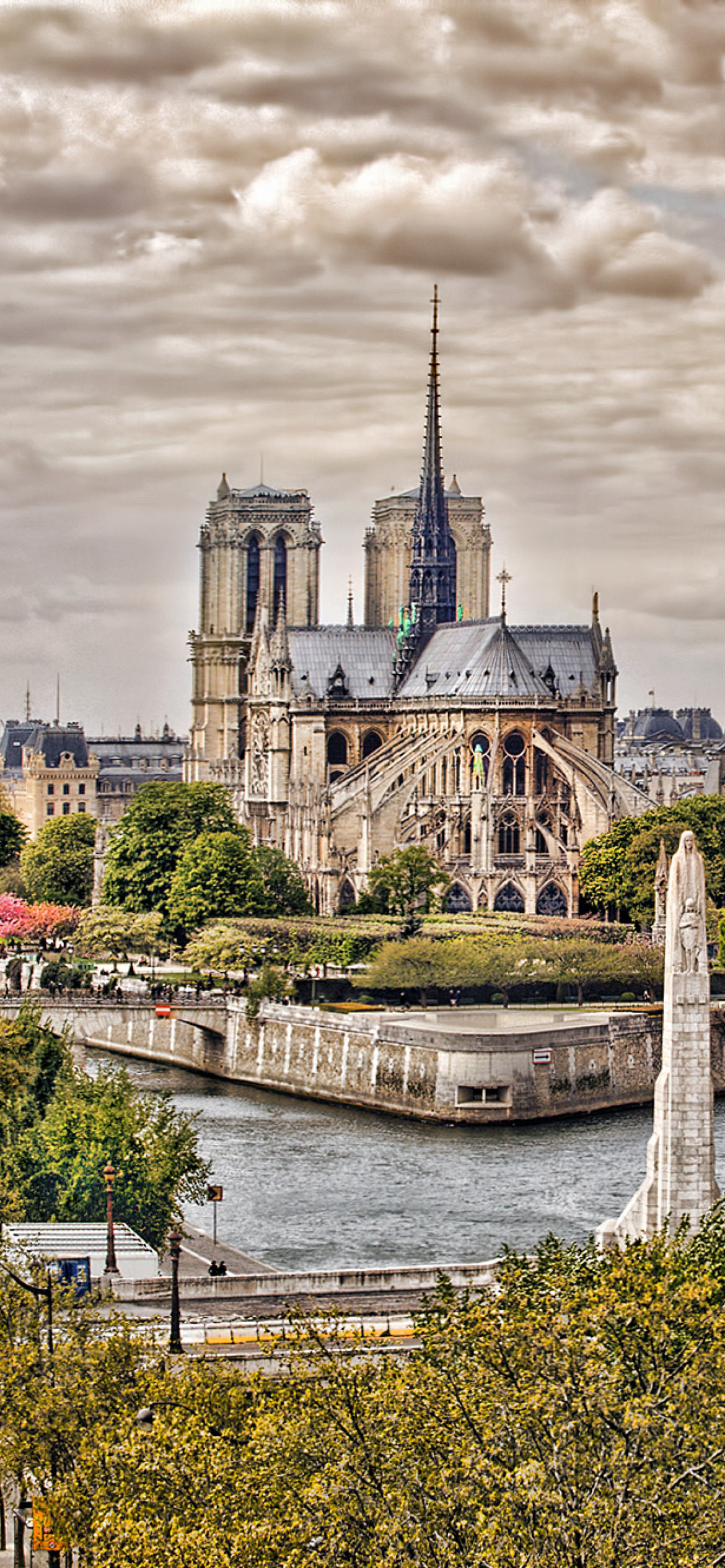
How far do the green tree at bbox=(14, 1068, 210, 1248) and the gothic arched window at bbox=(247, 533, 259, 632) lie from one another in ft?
392

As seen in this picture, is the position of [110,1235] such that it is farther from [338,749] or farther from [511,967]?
[338,749]

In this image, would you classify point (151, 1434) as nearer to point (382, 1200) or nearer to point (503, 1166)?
point (382, 1200)

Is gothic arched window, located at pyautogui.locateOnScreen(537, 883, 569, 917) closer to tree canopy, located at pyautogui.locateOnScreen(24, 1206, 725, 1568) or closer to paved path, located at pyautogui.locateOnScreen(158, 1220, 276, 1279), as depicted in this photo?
paved path, located at pyautogui.locateOnScreen(158, 1220, 276, 1279)

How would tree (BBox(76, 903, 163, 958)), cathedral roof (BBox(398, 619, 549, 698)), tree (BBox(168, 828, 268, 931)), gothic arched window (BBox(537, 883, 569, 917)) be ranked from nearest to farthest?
tree (BBox(76, 903, 163, 958))
tree (BBox(168, 828, 268, 931))
gothic arched window (BBox(537, 883, 569, 917))
cathedral roof (BBox(398, 619, 549, 698))

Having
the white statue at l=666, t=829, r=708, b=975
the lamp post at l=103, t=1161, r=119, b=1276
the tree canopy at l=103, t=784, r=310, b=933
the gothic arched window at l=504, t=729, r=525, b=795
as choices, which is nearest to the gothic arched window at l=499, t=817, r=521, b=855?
the gothic arched window at l=504, t=729, r=525, b=795

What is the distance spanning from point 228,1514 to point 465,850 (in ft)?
348

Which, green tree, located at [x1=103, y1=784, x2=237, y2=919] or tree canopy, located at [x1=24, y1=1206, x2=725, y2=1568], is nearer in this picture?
tree canopy, located at [x1=24, y1=1206, x2=725, y2=1568]

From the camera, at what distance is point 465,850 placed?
134875mm

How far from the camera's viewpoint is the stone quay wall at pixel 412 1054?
3467 inches

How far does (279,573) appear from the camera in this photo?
184 metres

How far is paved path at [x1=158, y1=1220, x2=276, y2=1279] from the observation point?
56250mm

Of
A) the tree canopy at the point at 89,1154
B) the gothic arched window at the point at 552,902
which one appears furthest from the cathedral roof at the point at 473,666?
the tree canopy at the point at 89,1154

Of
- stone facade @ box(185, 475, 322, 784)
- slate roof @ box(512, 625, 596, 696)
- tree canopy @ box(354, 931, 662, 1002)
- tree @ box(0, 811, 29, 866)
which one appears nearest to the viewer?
tree canopy @ box(354, 931, 662, 1002)

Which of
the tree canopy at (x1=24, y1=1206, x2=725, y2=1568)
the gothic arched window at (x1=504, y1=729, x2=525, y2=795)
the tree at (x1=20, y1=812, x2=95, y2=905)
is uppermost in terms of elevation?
the gothic arched window at (x1=504, y1=729, x2=525, y2=795)
